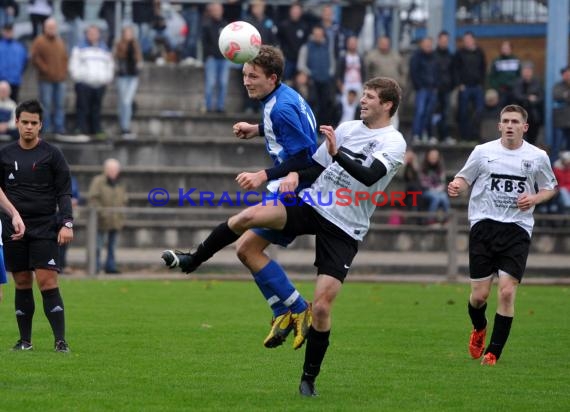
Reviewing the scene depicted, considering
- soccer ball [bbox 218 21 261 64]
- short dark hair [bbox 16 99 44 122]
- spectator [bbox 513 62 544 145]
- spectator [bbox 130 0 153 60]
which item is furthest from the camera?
spectator [bbox 130 0 153 60]

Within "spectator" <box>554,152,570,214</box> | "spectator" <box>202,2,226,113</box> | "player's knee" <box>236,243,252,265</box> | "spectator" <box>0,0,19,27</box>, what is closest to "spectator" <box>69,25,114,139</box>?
"spectator" <box>202,2,226,113</box>

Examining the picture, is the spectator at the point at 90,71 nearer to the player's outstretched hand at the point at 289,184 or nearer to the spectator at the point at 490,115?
the spectator at the point at 490,115

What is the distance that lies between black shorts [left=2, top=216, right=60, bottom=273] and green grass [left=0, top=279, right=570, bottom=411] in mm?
798

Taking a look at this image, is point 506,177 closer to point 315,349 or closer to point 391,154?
point 391,154

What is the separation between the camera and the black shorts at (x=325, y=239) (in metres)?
9.50

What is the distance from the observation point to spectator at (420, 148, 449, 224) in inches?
922

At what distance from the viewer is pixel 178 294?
18.6 m

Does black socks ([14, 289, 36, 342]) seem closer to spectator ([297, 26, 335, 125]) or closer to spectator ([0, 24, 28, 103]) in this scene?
spectator ([0, 24, 28, 103])

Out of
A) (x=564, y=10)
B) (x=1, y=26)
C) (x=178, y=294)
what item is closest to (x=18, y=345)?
(x=178, y=294)

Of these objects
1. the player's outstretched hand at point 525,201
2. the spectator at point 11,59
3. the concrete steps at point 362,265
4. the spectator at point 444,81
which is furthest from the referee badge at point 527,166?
the spectator at point 11,59

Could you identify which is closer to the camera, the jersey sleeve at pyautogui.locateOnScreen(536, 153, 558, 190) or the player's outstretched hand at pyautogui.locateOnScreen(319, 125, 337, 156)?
the player's outstretched hand at pyautogui.locateOnScreen(319, 125, 337, 156)

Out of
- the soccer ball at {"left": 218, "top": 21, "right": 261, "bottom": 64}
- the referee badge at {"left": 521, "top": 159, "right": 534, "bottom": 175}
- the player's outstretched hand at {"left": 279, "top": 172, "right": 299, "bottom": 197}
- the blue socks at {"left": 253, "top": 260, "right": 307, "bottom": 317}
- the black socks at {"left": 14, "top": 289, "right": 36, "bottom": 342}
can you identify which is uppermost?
the soccer ball at {"left": 218, "top": 21, "right": 261, "bottom": 64}

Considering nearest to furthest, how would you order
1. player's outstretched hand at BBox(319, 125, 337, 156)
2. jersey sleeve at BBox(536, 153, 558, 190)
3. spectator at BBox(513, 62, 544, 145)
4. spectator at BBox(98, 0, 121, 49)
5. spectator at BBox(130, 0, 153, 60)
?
player's outstretched hand at BBox(319, 125, 337, 156), jersey sleeve at BBox(536, 153, 558, 190), spectator at BBox(513, 62, 544, 145), spectator at BBox(130, 0, 153, 60), spectator at BBox(98, 0, 121, 49)

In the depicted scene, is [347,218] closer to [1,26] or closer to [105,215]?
[105,215]
